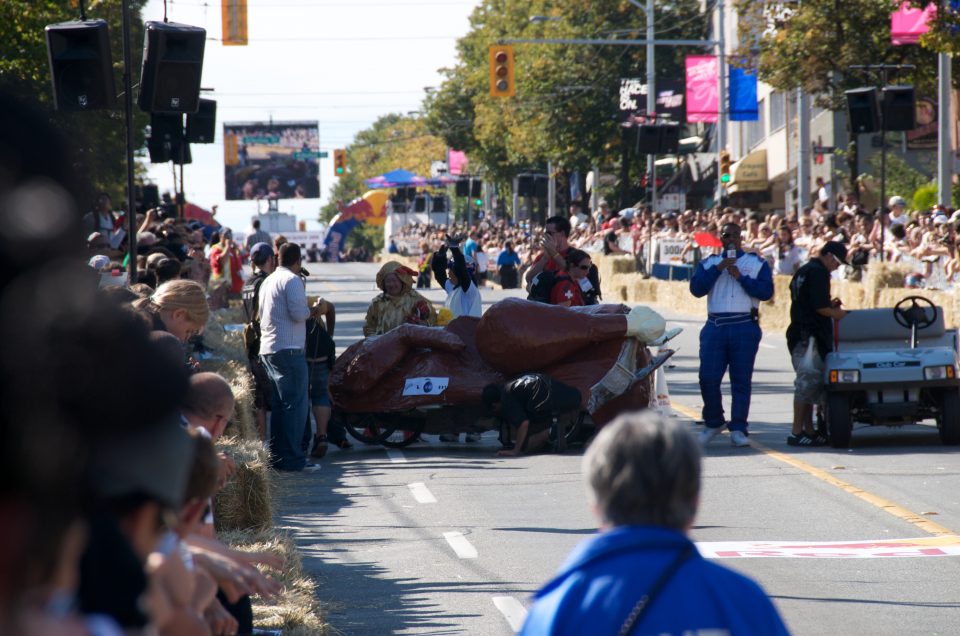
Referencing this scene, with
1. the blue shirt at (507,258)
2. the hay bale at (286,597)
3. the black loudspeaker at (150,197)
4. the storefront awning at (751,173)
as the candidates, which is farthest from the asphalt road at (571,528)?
the storefront awning at (751,173)

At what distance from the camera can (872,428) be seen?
1545 cm

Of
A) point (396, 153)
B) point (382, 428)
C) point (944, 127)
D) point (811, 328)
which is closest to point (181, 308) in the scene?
point (382, 428)

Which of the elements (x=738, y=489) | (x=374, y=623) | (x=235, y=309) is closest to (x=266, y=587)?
(x=374, y=623)

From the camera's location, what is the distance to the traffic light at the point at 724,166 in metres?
45.5

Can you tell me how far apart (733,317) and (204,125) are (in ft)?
47.2

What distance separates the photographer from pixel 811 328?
541 inches

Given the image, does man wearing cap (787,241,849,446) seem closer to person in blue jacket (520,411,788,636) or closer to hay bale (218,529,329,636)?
hay bale (218,529,329,636)

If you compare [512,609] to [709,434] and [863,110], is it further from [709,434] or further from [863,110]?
[863,110]

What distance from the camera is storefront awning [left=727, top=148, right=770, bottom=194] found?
6116 cm

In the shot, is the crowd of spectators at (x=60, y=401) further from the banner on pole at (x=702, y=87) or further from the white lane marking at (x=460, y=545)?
the banner on pole at (x=702, y=87)

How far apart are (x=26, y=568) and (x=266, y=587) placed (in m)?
2.82

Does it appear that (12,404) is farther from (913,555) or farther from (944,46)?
(944,46)

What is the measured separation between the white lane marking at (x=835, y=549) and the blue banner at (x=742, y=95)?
144 ft

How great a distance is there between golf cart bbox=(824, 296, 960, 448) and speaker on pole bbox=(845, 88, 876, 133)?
48.0 ft
